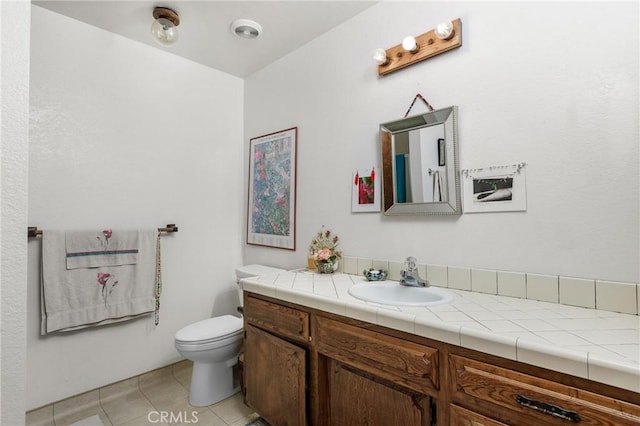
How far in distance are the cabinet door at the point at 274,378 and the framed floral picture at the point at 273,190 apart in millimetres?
843

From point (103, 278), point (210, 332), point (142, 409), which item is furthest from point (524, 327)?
point (103, 278)

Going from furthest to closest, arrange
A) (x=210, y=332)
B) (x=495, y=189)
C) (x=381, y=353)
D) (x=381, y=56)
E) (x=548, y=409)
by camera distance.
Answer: (x=210, y=332)
(x=381, y=56)
(x=495, y=189)
(x=381, y=353)
(x=548, y=409)

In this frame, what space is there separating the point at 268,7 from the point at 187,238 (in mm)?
1772

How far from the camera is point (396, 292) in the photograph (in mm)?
1612

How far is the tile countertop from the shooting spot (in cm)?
77

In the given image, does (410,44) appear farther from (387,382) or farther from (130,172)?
(130,172)

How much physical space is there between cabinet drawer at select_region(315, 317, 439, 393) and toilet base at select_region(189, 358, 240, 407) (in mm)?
1056

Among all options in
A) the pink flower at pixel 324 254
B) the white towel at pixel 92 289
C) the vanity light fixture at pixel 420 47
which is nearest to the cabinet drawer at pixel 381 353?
the pink flower at pixel 324 254

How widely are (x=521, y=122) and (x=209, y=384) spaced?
2.31m

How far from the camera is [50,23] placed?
1.92 meters

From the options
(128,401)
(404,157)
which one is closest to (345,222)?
(404,157)

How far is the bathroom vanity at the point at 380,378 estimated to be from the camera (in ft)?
2.66

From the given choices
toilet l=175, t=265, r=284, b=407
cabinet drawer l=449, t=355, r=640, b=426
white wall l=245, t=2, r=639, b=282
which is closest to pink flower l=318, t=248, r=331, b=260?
white wall l=245, t=2, r=639, b=282

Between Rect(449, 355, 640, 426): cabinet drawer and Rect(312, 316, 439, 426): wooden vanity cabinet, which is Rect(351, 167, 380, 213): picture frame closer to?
Rect(312, 316, 439, 426): wooden vanity cabinet
